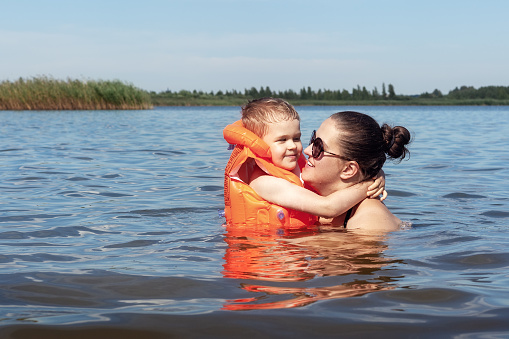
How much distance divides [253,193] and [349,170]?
2.45 feet

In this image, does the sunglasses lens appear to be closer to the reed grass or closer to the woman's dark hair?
the woman's dark hair

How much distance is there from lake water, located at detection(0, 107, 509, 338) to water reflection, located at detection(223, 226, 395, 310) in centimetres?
1

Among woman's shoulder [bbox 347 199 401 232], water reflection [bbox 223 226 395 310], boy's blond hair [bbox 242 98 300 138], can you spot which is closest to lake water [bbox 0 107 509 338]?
water reflection [bbox 223 226 395 310]

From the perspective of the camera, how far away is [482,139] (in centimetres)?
1614

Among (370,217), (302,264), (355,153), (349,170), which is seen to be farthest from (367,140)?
(302,264)

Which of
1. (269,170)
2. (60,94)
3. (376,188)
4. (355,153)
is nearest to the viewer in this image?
(355,153)

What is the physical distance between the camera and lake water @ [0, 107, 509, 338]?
2506mm

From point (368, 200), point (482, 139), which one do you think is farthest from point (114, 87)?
point (368, 200)

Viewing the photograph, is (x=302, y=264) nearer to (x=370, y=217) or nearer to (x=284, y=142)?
(x=370, y=217)

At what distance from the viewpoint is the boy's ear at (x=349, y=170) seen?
4285mm

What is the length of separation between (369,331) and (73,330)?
1167 mm

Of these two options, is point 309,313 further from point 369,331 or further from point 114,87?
point 114,87

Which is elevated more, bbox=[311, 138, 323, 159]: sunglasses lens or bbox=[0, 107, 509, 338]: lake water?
bbox=[311, 138, 323, 159]: sunglasses lens

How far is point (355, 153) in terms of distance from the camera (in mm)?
4238
